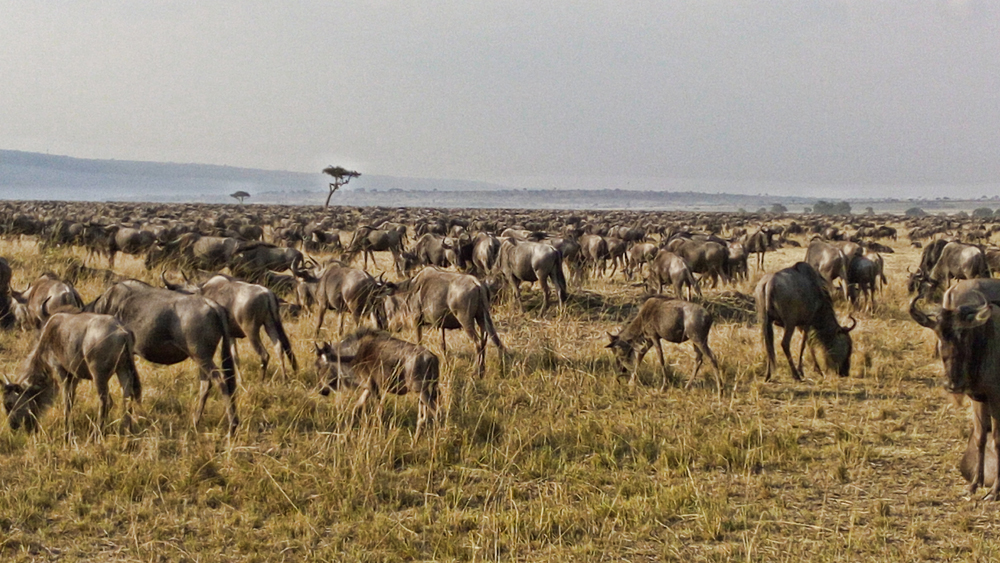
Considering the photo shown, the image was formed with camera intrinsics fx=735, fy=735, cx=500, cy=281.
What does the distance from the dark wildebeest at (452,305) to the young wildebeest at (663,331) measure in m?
1.53

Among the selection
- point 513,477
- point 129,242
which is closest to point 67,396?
point 513,477

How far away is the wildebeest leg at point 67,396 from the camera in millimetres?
5980

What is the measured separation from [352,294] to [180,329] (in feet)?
12.4

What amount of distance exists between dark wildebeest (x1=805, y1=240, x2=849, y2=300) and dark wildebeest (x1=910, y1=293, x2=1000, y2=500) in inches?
357

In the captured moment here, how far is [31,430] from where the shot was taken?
19.7 feet

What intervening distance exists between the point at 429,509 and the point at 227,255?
12245mm

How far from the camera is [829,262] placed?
1414cm

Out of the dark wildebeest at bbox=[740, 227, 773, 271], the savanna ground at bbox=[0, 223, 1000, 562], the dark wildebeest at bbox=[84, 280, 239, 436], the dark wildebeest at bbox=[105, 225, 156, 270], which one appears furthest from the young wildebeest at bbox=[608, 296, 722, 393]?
the dark wildebeest at bbox=[105, 225, 156, 270]

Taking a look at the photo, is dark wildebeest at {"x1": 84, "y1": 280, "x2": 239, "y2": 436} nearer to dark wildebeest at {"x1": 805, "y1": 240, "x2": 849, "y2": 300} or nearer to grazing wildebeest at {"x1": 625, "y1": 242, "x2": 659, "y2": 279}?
dark wildebeest at {"x1": 805, "y1": 240, "x2": 849, "y2": 300}

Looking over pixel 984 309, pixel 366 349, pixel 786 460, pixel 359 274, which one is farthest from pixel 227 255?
pixel 984 309

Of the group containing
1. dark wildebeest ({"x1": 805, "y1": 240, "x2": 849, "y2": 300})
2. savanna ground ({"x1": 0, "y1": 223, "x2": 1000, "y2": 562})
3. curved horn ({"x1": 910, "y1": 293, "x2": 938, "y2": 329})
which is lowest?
savanna ground ({"x1": 0, "y1": 223, "x2": 1000, "y2": 562})

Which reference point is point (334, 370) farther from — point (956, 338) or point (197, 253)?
point (197, 253)

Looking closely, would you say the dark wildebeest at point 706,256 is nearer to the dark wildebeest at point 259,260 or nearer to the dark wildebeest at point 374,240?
the dark wildebeest at point 259,260

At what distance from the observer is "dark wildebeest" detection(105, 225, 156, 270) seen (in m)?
18.8
